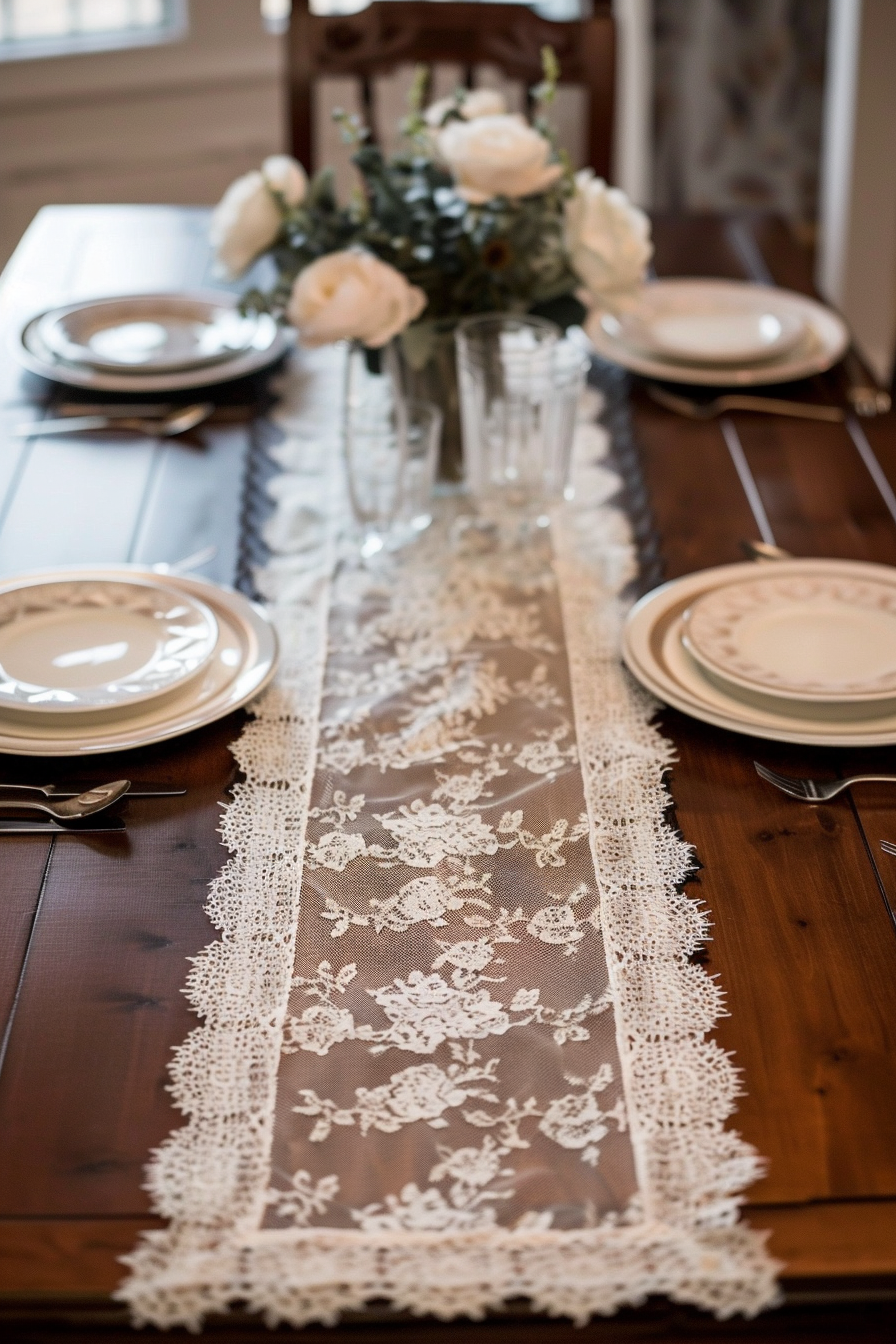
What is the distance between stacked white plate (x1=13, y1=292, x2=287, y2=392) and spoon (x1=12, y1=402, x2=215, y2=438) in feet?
0.16

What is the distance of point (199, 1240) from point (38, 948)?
24cm

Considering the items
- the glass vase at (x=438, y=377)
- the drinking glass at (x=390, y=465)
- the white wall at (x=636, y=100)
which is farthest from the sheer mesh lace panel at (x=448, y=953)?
the white wall at (x=636, y=100)

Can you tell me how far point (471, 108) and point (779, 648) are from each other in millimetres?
610

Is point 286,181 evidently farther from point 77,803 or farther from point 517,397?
point 77,803

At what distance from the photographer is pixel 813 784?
3.11 feet

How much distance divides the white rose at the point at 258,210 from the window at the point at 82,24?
6.81ft

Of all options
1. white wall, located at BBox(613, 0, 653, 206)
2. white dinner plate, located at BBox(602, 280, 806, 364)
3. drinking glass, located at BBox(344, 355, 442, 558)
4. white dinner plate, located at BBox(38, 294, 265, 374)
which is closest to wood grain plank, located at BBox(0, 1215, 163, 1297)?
drinking glass, located at BBox(344, 355, 442, 558)

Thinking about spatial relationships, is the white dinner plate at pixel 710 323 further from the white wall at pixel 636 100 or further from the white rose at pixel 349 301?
the white wall at pixel 636 100

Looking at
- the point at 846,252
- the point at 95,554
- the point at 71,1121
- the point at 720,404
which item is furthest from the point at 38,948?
the point at 846,252

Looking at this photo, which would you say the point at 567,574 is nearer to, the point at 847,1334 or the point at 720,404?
the point at 720,404

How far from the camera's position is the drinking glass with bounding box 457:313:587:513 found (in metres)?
1.23

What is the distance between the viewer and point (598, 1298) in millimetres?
611

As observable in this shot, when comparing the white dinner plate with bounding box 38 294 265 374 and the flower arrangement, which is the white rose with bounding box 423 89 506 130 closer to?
the flower arrangement

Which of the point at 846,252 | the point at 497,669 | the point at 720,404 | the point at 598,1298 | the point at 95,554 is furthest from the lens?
the point at 846,252
